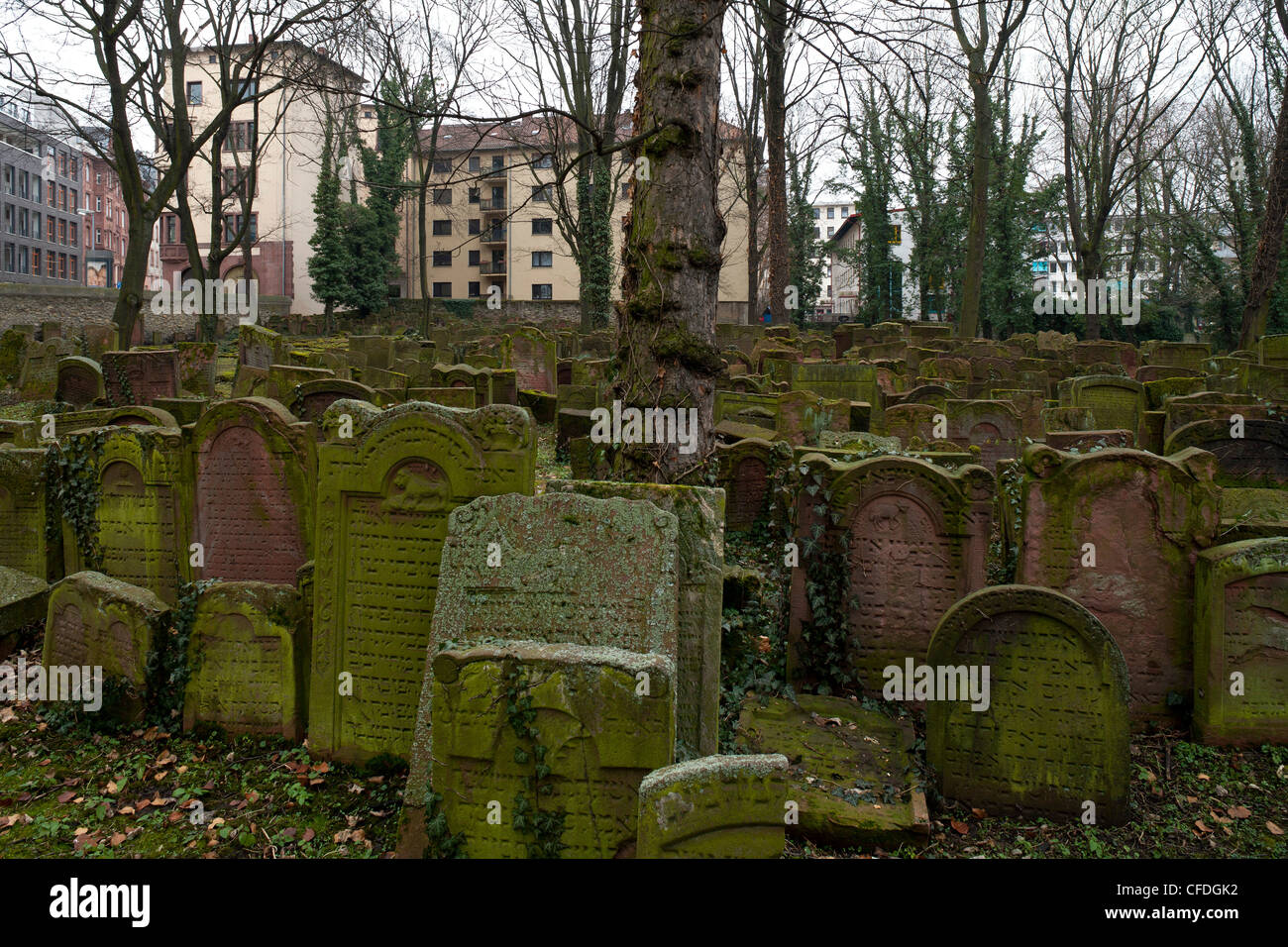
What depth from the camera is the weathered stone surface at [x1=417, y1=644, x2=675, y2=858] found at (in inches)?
134

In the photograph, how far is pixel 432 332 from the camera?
31531mm

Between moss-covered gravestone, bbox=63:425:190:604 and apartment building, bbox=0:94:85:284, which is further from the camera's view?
apartment building, bbox=0:94:85:284

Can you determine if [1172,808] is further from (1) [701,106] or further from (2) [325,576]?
(1) [701,106]

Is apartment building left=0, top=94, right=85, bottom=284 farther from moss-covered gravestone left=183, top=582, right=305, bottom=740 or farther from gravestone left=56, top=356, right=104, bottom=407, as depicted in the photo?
moss-covered gravestone left=183, top=582, right=305, bottom=740

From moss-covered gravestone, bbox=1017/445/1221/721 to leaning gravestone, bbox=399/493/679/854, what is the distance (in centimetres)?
284

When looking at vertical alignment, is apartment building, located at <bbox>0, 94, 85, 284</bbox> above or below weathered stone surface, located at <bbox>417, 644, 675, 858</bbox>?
above

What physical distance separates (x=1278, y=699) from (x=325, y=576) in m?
5.54

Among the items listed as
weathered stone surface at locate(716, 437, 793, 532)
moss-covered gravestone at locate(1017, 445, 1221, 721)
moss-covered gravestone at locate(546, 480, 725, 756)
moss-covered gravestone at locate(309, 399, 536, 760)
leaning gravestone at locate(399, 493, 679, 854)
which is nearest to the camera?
leaning gravestone at locate(399, 493, 679, 854)

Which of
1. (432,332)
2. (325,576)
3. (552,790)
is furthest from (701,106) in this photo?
(432,332)

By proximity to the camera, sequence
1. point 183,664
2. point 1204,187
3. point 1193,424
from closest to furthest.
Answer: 1. point 183,664
2. point 1193,424
3. point 1204,187

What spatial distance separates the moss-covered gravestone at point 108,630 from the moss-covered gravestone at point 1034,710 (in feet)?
14.5

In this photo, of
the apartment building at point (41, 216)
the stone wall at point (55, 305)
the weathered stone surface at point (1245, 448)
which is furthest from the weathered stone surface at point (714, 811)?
the apartment building at point (41, 216)

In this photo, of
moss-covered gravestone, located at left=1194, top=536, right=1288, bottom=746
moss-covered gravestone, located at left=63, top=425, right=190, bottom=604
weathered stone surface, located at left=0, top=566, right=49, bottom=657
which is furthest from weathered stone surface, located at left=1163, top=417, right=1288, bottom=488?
weathered stone surface, located at left=0, top=566, right=49, bottom=657

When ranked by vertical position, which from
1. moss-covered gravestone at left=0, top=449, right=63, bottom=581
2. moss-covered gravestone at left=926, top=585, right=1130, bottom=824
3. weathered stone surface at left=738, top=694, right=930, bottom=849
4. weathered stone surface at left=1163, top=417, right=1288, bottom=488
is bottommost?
weathered stone surface at left=738, top=694, right=930, bottom=849
